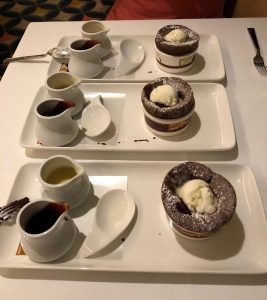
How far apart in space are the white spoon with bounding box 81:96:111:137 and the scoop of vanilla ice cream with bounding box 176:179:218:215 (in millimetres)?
356

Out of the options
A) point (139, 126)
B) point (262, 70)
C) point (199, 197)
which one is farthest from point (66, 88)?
point (262, 70)

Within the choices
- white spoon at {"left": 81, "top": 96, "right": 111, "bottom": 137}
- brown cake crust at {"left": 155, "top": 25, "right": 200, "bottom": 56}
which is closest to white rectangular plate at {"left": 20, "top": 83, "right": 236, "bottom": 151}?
white spoon at {"left": 81, "top": 96, "right": 111, "bottom": 137}

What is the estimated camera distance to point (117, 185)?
2.96ft

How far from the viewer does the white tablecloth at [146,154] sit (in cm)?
72

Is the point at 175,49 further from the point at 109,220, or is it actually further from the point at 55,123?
the point at 109,220

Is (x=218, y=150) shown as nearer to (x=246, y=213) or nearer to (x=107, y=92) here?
(x=246, y=213)

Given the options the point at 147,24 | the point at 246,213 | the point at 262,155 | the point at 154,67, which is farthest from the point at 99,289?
the point at 147,24


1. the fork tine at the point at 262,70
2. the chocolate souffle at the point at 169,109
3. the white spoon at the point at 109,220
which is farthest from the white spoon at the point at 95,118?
the fork tine at the point at 262,70

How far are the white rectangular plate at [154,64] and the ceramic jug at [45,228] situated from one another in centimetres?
58

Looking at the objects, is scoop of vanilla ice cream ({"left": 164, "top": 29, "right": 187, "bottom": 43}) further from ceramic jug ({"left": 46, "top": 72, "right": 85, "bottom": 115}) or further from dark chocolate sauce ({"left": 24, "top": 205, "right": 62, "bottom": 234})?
dark chocolate sauce ({"left": 24, "top": 205, "right": 62, "bottom": 234})

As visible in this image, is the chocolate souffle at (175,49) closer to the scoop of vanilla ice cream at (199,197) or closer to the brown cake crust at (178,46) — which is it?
the brown cake crust at (178,46)

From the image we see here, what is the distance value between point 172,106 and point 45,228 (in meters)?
0.49

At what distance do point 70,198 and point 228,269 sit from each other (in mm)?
402

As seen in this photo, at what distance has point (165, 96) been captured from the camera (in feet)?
3.22
